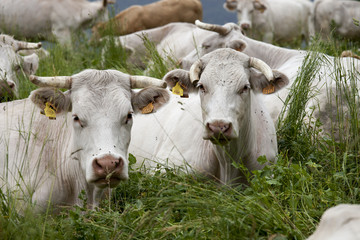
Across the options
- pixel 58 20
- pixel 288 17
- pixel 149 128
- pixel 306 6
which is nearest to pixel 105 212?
pixel 149 128

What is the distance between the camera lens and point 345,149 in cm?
614

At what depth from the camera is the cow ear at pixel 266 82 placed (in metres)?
6.21

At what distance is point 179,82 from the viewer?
632 cm

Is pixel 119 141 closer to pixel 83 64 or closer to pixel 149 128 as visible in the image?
pixel 149 128

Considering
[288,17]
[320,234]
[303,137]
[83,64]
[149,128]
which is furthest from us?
[288,17]

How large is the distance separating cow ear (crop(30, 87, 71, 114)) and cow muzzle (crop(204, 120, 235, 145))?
1.25 metres

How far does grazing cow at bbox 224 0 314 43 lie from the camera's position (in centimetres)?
1762

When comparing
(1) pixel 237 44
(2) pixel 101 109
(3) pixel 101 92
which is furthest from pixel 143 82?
(1) pixel 237 44

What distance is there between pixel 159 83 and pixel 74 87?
759mm

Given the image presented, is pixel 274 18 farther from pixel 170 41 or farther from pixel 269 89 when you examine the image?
pixel 269 89

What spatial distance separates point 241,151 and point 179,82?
916 mm

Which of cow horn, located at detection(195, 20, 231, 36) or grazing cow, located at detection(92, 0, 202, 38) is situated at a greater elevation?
cow horn, located at detection(195, 20, 231, 36)

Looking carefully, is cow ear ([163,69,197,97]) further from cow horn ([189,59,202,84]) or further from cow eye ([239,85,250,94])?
cow eye ([239,85,250,94])

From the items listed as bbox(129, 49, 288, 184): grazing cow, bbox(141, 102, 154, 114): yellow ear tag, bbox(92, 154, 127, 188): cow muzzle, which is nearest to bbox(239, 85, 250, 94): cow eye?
bbox(129, 49, 288, 184): grazing cow
